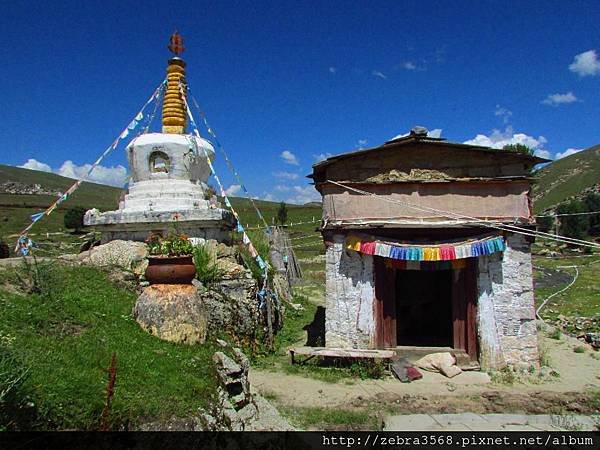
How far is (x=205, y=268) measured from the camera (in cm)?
1087

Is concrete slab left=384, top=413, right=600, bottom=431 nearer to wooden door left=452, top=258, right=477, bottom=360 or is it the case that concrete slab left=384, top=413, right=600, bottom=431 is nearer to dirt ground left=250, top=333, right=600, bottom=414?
dirt ground left=250, top=333, right=600, bottom=414

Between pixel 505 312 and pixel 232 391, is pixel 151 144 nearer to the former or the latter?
pixel 232 391

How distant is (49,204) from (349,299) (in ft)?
236

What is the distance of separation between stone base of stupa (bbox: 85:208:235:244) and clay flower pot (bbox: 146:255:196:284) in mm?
4627

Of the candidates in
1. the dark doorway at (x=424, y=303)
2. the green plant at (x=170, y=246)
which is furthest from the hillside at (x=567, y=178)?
the green plant at (x=170, y=246)

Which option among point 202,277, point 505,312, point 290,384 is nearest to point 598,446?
point 505,312

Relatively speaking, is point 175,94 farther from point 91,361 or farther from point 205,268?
point 91,361

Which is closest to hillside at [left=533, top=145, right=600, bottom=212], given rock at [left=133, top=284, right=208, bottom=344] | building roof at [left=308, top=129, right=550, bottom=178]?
building roof at [left=308, top=129, right=550, bottom=178]

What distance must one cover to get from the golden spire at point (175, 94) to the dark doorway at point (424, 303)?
909cm

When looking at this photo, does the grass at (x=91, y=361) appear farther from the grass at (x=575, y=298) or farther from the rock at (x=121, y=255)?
the grass at (x=575, y=298)

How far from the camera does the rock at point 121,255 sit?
1125 cm

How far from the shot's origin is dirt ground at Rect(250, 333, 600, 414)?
8.08m

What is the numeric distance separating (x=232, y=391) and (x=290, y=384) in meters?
3.01

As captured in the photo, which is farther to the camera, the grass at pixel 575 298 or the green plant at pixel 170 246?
the grass at pixel 575 298
